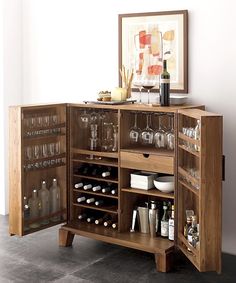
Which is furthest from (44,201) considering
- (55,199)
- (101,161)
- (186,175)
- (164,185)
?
(186,175)

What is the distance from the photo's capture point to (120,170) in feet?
14.1

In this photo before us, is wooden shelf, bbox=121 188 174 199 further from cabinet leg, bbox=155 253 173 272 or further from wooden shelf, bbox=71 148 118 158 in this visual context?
cabinet leg, bbox=155 253 173 272

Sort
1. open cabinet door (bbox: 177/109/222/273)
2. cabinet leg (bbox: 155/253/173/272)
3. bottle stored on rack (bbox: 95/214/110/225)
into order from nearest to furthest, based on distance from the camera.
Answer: open cabinet door (bbox: 177/109/222/273) < cabinet leg (bbox: 155/253/173/272) < bottle stored on rack (bbox: 95/214/110/225)

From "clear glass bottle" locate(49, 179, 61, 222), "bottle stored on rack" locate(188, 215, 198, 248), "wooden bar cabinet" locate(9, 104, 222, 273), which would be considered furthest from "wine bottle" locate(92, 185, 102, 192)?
"bottle stored on rack" locate(188, 215, 198, 248)

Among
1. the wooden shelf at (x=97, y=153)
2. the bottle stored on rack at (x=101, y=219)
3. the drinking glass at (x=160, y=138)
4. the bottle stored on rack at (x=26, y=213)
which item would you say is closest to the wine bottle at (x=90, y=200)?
the bottle stored on rack at (x=101, y=219)

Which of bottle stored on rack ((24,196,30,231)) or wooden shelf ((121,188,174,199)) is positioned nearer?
wooden shelf ((121,188,174,199))

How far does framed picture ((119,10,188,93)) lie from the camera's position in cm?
440

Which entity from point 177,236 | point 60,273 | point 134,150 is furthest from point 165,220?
point 60,273

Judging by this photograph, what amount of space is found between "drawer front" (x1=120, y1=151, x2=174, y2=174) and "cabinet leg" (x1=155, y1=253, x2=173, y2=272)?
2.05 feet

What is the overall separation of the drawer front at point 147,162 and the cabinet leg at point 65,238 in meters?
0.79

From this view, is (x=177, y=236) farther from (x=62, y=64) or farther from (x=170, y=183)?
(x=62, y=64)

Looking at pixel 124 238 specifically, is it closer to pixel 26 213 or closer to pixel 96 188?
pixel 96 188

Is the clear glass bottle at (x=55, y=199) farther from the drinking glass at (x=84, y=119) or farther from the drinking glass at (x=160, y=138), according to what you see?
the drinking glass at (x=160, y=138)

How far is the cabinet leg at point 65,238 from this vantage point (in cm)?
452
